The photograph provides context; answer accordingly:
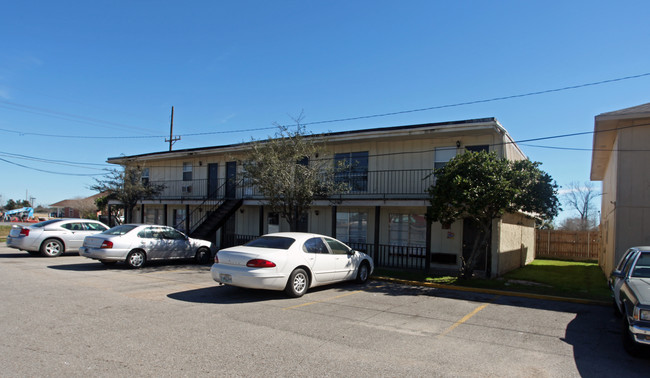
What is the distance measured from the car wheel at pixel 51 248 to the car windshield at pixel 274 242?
33.0ft

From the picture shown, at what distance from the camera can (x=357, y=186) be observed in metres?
16.7

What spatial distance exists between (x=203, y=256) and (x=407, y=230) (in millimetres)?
7730

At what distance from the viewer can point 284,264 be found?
8.58m

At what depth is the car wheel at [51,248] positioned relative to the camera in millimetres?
14978

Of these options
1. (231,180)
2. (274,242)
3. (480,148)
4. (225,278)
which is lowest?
(225,278)

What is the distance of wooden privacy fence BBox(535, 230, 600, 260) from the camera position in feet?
77.7

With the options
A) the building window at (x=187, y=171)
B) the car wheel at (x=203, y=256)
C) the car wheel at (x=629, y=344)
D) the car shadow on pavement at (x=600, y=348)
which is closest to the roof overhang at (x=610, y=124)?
the car shadow on pavement at (x=600, y=348)

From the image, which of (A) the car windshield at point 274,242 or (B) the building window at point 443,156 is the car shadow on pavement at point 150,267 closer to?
(A) the car windshield at point 274,242

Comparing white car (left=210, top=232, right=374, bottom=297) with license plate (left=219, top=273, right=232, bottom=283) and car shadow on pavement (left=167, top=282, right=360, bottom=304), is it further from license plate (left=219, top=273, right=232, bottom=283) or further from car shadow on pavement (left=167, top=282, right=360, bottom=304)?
car shadow on pavement (left=167, top=282, right=360, bottom=304)

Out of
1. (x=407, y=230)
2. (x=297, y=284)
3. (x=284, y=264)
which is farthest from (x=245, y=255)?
(x=407, y=230)

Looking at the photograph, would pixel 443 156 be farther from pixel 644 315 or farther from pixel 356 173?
pixel 644 315

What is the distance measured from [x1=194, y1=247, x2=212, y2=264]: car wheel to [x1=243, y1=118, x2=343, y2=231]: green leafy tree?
127 inches

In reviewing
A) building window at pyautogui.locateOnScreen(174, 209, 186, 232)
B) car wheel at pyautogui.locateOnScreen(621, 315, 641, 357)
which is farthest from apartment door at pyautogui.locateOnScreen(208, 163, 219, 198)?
car wheel at pyautogui.locateOnScreen(621, 315, 641, 357)

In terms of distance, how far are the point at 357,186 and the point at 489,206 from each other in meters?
6.29
